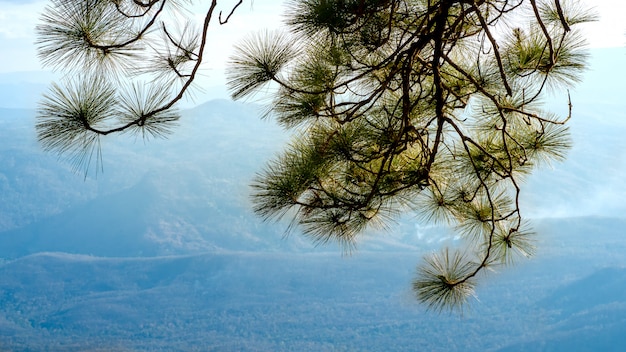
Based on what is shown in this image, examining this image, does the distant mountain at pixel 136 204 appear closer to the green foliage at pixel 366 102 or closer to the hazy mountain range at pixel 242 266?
the hazy mountain range at pixel 242 266

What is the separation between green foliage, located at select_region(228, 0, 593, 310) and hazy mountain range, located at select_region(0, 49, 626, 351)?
79.0ft

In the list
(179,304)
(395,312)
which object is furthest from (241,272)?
(395,312)

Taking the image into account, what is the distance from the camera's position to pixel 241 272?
3966cm

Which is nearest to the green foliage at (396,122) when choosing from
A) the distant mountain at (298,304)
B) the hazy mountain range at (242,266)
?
the hazy mountain range at (242,266)

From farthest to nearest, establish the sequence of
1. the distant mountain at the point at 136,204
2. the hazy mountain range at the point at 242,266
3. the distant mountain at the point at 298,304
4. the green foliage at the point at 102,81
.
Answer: the distant mountain at the point at 136,204 → the hazy mountain range at the point at 242,266 → the distant mountain at the point at 298,304 → the green foliage at the point at 102,81

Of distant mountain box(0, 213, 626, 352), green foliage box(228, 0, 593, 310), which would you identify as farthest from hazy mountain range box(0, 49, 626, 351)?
green foliage box(228, 0, 593, 310)

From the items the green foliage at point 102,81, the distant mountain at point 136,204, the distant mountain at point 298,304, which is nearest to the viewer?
the green foliage at point 102,81

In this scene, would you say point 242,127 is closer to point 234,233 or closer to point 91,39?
point 234,233

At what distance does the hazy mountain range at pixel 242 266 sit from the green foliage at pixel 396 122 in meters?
24.1

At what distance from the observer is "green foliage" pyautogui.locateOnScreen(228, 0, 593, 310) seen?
4.48 feet

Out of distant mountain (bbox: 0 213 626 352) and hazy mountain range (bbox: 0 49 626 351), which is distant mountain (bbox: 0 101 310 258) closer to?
hazy mountain range (bbox: 0 49 626 351)

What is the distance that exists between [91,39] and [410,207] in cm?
82

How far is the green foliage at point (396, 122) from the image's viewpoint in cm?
137

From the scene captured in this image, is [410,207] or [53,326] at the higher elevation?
[53,326]
